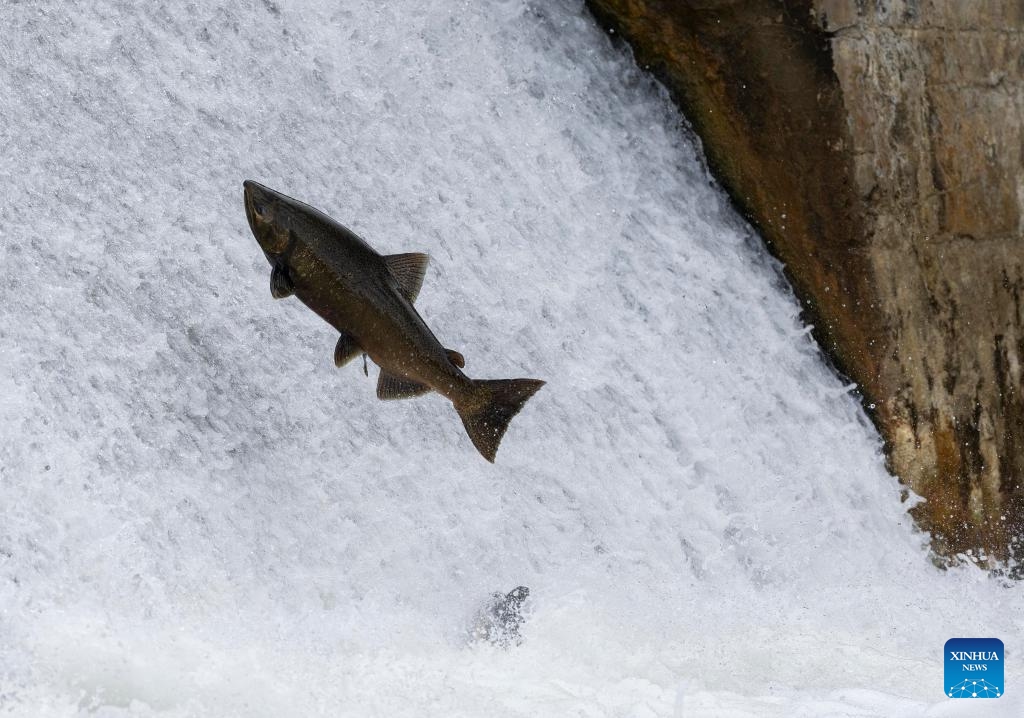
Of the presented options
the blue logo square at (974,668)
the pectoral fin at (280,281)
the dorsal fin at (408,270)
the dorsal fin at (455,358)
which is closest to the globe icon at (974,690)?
the blue logo square at (974,668)

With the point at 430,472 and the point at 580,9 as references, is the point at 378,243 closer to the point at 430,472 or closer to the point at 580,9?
the point at 430,472

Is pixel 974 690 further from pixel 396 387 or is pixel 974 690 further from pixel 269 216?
pixel 269 216

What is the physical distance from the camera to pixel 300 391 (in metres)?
3.13

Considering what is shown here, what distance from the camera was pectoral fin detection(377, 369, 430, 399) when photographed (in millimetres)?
1878

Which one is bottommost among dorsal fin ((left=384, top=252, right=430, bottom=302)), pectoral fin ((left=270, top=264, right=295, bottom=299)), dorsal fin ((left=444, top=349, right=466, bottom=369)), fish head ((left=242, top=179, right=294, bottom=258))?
pectoral fin ((left=270, top=264, right=295, bottom=299))

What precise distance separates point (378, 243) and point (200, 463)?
0.83 metres

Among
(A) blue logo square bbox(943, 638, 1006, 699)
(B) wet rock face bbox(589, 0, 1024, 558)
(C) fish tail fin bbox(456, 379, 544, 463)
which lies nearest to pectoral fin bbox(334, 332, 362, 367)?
(C) fish tail fin bbox(456, 379, 544, 463)

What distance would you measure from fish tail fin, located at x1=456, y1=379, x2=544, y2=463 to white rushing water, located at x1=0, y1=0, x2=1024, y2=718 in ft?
4.04

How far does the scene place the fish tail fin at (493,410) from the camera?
1.94 metres

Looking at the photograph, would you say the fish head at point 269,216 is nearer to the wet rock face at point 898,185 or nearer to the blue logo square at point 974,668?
the wet rock face at point 898,185

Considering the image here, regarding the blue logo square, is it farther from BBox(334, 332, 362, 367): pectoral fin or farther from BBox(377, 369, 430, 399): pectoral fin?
BBox(334, 332, 362, 367): pectoral fin

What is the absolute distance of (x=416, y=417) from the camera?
→ 10.5 feet

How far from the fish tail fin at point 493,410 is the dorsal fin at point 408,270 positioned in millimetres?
218

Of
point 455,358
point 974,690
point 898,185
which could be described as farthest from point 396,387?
point 974,690
